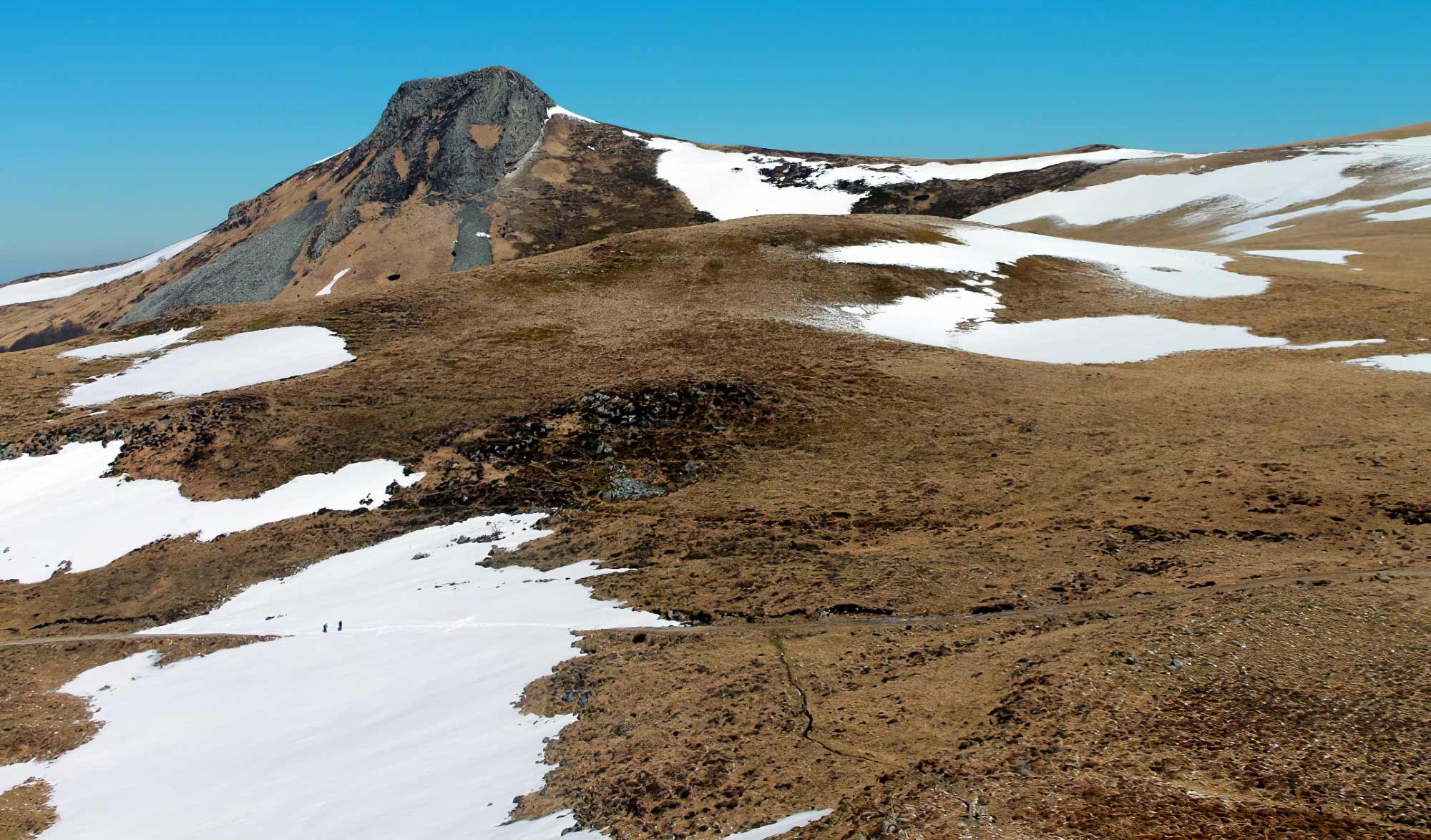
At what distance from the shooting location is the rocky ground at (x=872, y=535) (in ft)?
39.6

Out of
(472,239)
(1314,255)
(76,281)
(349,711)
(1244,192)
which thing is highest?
(76,281)

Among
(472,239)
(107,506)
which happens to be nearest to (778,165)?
(472,239)

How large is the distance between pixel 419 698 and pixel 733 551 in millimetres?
8748

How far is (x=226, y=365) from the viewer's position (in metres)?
37.5

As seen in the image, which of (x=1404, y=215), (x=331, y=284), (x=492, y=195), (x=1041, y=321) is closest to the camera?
(x=1041, y=321)

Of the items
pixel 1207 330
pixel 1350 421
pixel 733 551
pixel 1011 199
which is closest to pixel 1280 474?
pixel 1350 421

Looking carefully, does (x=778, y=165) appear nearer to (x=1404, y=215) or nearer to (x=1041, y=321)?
(x=1404, y=215)

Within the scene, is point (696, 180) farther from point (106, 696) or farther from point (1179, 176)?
point (106, 696)

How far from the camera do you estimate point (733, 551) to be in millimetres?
23453

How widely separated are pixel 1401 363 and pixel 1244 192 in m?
69.2

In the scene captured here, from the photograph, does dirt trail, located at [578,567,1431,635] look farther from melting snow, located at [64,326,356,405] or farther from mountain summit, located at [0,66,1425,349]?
mountain summit, located at [0,66,1425,349]

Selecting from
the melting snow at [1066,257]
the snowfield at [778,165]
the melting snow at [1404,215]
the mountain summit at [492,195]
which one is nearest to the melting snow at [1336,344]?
the melting snow at [1066,257]

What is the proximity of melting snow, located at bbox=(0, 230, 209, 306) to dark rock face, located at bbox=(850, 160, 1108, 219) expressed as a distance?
3612 inches

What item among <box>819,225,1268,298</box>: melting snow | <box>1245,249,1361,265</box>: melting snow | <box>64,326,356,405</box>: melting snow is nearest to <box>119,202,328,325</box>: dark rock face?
<box>64,326,356,405</box>: melting snow
